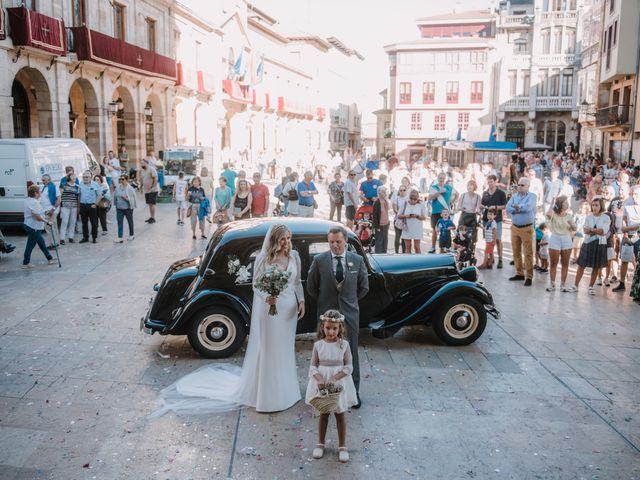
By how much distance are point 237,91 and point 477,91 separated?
→ 33180mm

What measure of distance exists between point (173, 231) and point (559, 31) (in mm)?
48726

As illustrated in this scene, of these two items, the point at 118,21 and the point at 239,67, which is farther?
the point at 239,67

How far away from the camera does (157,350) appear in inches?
301

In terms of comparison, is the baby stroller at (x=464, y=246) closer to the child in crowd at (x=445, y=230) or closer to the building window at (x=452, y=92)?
the child in crowd at (x=445, y=230)

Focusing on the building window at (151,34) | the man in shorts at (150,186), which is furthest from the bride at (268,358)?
the building window at (151,34)

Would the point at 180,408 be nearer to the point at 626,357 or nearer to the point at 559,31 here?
the point at 626,357

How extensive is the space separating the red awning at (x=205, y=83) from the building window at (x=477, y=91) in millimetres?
36443

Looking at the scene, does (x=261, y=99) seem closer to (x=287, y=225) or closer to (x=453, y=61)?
(x=453, y=61)

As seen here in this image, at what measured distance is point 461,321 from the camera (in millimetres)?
7906

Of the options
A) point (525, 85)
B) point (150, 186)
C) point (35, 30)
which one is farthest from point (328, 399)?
point (525, 85)

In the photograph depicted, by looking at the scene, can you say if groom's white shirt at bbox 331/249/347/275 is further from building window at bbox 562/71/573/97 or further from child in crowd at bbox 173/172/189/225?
building window at bbox 562/71/573/97

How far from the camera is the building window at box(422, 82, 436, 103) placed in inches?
2704

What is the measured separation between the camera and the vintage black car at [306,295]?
7.28m

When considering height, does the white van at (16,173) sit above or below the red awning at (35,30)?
below
